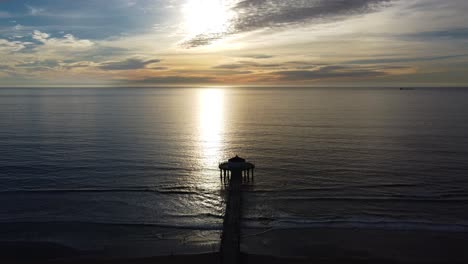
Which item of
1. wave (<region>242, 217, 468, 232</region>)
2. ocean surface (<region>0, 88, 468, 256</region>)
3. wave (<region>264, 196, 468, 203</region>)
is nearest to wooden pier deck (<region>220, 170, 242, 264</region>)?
ocean surface (<region>0, 88, 468, 256</region>)

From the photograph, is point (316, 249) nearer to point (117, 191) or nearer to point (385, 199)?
point (385, 199)

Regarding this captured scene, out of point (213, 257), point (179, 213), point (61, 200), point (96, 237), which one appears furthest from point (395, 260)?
point (61, 200)

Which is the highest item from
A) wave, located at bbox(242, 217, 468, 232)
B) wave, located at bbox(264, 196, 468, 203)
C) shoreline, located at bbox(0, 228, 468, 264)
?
wave, located at bbox(264, 196, 468, 203)

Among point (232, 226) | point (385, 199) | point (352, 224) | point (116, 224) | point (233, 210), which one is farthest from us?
point (385, 199)

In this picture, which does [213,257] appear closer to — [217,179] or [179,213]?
[179,213]

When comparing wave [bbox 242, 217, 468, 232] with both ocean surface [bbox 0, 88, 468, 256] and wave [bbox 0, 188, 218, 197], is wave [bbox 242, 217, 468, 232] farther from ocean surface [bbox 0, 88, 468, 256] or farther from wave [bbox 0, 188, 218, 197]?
wave [bbox 0, 188, 218, 197]

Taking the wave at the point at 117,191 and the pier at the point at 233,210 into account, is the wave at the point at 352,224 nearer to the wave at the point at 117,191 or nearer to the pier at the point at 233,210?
the pier at the point at 233,210

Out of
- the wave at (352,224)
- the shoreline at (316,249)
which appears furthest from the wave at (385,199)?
the shoreline at (316,249)

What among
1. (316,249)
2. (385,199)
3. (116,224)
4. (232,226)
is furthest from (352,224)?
(116,224)
